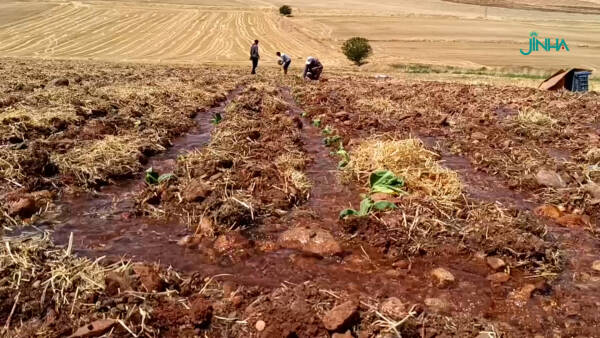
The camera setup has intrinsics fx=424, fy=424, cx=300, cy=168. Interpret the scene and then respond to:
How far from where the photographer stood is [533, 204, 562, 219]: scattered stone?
4.89m

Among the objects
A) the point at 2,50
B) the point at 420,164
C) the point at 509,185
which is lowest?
the point at 509,185

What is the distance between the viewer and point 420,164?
576 centimetres

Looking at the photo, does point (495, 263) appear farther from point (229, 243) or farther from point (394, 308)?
point (229, 243)

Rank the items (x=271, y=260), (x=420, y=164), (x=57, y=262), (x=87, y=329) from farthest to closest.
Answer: (x=420, y=164)
(x=271, y=260)
(x=57, y=262)
(x=87, y=329)

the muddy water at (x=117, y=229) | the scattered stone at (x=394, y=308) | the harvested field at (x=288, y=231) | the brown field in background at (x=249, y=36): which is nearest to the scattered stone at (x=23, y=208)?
the harvested field at (x=288, y=231)

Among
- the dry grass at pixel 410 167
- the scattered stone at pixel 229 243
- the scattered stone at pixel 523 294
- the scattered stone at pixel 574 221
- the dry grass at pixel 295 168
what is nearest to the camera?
the scattered stone at pixel 523 294

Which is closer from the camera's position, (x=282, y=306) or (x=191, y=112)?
(x=282, y=306)

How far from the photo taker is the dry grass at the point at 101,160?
5.47 metres

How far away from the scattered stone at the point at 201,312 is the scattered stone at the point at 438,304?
164 cm

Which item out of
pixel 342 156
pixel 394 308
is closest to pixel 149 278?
pixel 394 308

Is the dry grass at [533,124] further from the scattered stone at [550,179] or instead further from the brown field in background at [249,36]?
the brown field in background at [249,36]

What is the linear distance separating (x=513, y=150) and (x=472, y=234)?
3.56m

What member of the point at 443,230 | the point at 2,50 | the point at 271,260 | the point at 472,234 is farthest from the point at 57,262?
the point at 2,50

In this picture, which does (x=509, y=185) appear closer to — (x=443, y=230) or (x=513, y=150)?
(x=513, y=150)
